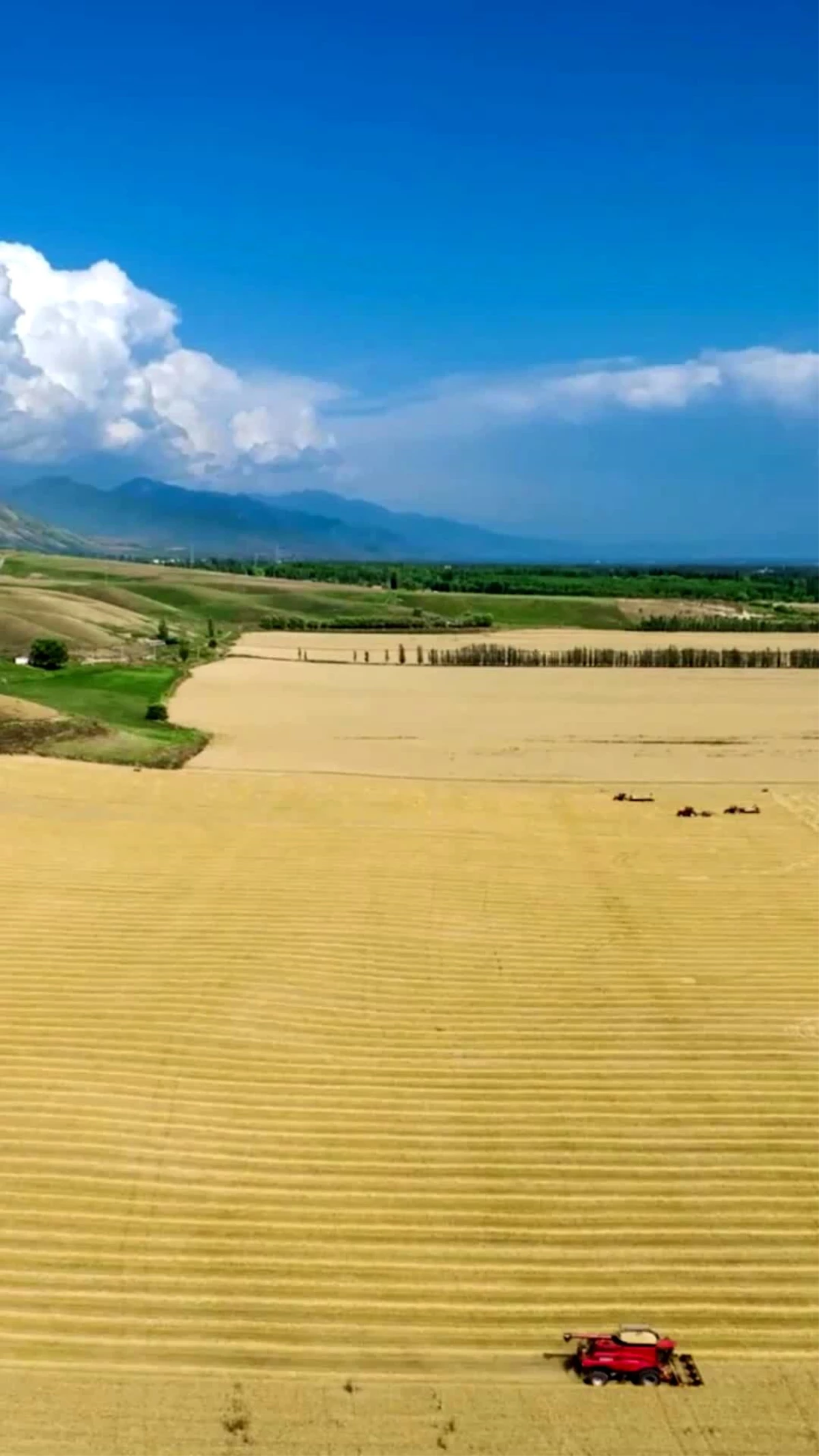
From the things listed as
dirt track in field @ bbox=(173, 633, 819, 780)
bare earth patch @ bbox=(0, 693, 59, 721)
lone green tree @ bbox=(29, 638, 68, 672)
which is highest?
lone green tree @ bbox=(29, 638, 68, 672)

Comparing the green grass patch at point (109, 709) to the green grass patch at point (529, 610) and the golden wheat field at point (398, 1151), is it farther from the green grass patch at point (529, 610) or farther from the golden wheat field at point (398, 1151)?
the green grass patch at point (529, 610)

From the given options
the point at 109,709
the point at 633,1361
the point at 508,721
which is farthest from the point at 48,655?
the point at 633,1361

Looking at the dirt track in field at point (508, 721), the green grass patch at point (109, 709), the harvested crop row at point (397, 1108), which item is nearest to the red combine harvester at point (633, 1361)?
the harvested crop row at point (397, 1108)

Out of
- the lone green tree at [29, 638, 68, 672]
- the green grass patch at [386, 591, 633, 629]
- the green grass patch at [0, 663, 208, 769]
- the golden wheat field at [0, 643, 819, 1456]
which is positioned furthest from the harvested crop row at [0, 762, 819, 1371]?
the green grass patch at [386, 591, 633, 629]

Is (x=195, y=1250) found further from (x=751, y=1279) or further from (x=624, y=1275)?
(x=751, y=1279)

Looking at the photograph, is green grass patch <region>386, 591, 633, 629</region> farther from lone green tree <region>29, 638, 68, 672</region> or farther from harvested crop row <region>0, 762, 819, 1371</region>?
harvested crop row <region>0, 762, 819, 1371</region>

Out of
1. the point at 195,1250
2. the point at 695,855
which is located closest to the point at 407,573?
the point at 695,855
